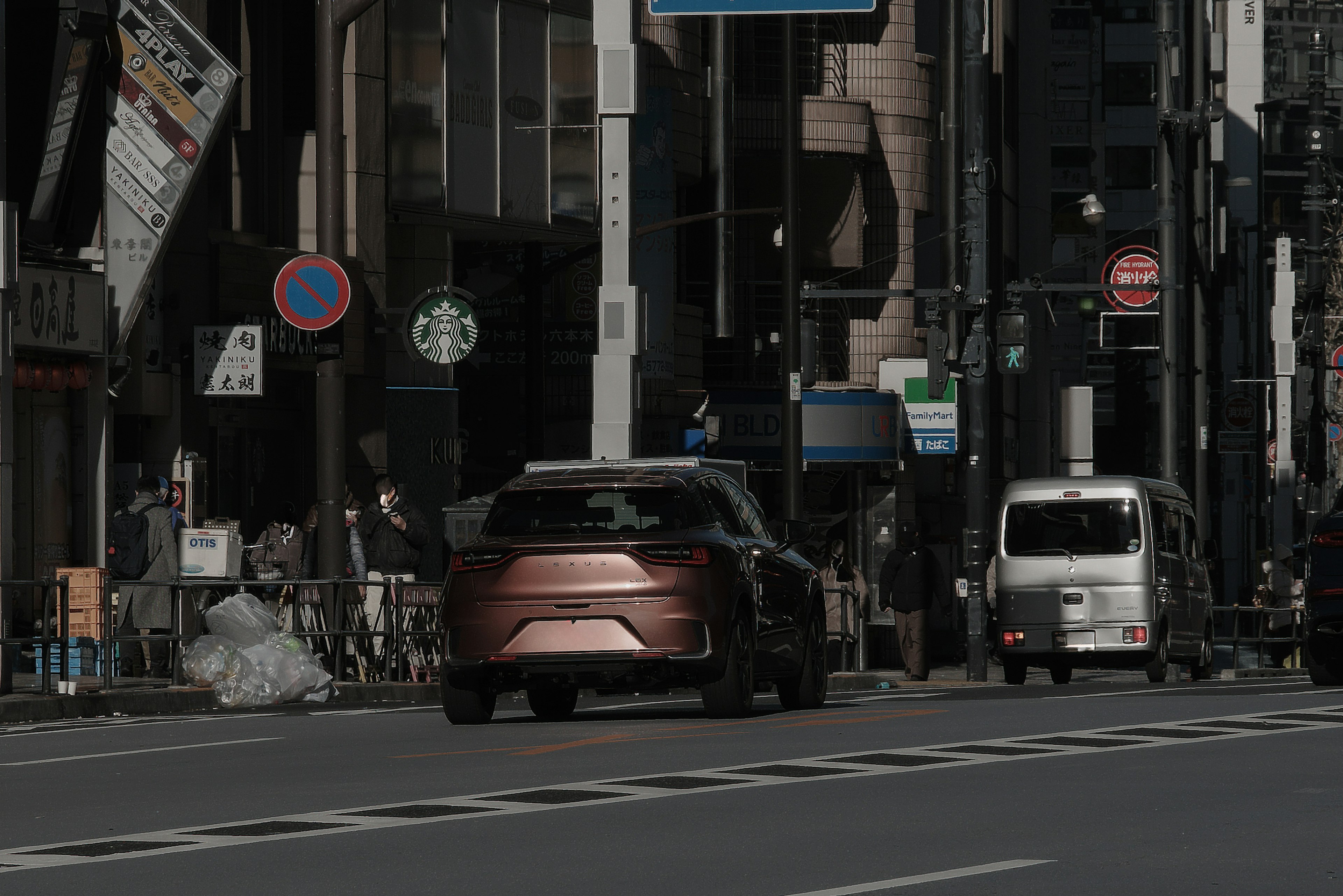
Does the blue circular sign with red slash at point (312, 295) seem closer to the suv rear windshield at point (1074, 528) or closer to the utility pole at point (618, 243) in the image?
the utility pole at point (618, 243)

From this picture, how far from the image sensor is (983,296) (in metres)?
30.1

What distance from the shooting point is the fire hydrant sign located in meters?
25.0

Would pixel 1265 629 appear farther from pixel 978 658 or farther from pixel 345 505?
pixel 345 505

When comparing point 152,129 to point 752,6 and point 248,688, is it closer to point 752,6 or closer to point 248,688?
point 752,6

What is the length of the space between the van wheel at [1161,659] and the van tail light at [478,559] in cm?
1235

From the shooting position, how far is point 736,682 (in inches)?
623

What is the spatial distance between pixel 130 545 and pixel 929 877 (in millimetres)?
14788

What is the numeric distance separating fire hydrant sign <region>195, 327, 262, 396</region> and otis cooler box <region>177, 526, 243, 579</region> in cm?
210

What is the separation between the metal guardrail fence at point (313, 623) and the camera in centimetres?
1900

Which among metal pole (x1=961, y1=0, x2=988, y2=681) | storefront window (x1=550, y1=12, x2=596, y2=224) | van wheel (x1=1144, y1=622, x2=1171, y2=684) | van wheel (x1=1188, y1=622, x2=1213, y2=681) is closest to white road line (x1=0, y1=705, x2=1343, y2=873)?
van wheel (x1=1144, y1=622, x2=1171, y2=684)

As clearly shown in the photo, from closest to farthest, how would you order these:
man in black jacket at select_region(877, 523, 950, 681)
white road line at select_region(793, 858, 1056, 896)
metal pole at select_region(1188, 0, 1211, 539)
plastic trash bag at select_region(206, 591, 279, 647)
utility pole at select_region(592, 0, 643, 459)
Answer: white road line at select_region(793, 858, 1056, 896) → plastic trash bag at select_region(206, 591, 279, 647) → utility pole at select_region(592, 0, 643, 459) → man in black jacket at select_region(877, 523, 950, 681) → metal pole at select_region(1188, 0, 1211, 539)

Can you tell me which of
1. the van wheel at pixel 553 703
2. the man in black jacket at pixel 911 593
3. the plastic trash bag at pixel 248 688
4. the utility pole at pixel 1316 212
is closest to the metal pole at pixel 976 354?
the man in black jacket at pixel 911 593

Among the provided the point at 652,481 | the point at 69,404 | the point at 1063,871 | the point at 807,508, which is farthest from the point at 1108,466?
the point at 1063,871

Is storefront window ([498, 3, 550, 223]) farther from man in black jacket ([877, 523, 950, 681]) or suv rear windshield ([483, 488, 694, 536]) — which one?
suv rear windshield ([483, 488, 694, 536])
